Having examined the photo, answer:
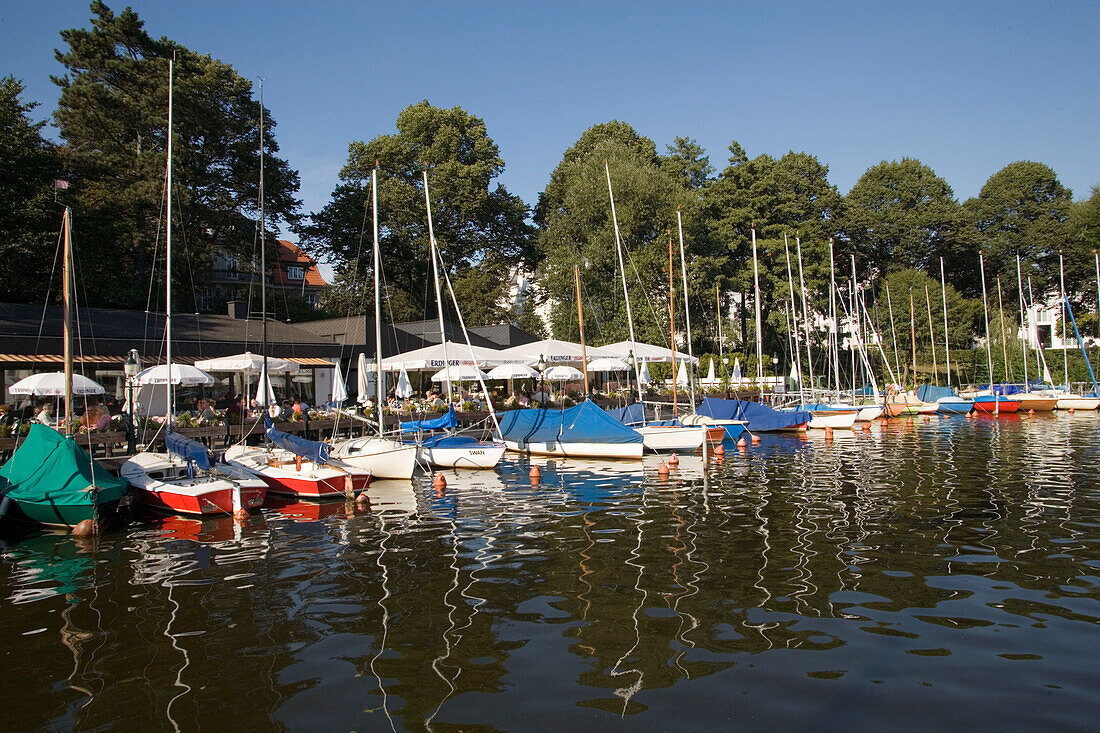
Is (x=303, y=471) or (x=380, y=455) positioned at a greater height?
(x=380, y=455)

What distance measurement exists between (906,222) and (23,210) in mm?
60537

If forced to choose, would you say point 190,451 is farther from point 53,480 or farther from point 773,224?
point 773,224

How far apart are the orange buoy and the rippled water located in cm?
24

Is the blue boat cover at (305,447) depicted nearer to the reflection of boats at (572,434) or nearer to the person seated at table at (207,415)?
the person seated at table at (207,415)

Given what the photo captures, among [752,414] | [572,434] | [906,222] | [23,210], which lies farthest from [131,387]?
[906,222]

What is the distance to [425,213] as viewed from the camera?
60.6 metres

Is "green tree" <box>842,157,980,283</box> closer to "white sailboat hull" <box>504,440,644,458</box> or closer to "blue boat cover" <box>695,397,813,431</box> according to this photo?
"blue boat cover" <box>695,397,813,431</box>

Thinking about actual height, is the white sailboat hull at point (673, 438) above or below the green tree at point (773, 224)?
below

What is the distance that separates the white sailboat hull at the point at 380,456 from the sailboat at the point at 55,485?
614cm

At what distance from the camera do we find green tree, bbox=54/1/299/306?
44.4m

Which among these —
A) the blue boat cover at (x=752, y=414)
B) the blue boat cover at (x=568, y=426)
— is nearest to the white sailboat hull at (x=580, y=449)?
the blue boat cover at (x=568, y=426)

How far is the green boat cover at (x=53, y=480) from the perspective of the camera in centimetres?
1614

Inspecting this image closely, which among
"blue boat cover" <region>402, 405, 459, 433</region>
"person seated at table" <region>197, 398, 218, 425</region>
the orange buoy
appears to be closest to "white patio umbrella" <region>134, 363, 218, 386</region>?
"person seated at table" <region>197, 398, 218, 425</region>

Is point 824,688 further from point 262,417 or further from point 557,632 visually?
point 262,417
